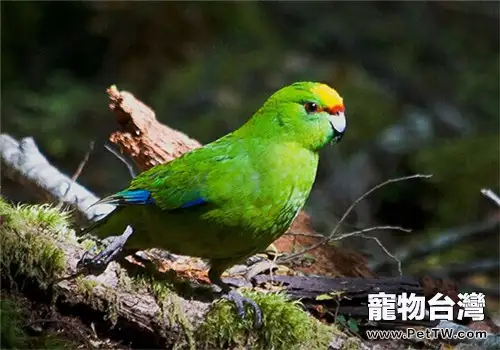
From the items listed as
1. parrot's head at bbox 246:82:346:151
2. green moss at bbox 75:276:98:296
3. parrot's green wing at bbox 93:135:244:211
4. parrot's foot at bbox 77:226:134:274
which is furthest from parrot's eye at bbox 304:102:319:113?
green moss at bbox 75:276:98:296

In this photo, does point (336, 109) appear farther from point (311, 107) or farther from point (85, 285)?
point (85, 285)

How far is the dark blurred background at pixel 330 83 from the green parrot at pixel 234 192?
2.93 meters

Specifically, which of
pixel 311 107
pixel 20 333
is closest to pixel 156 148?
pixel 311 107

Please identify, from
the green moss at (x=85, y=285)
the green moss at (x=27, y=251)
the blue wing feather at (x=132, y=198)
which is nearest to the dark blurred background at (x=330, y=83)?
the blue wing feather at (x=132, y=198)

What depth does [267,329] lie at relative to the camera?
3508 millimetres

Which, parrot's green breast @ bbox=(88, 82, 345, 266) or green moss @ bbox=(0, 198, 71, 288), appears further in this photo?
parrot's green breast @ bbox=(88, 82, 345, 266)

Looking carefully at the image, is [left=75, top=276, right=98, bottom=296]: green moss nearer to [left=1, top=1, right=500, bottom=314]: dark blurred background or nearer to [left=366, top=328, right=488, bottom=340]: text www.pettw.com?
[left=366, top=328, right=488, bottom=340]: text www.pettw.com

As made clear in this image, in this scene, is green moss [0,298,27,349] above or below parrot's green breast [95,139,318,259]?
below

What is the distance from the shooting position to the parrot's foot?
3.35 metres

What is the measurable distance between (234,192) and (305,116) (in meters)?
0.54

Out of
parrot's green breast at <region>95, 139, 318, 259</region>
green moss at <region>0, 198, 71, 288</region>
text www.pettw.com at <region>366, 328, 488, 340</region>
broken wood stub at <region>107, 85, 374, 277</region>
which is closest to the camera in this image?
green moss at <region>0, 198, 71, 288</region>

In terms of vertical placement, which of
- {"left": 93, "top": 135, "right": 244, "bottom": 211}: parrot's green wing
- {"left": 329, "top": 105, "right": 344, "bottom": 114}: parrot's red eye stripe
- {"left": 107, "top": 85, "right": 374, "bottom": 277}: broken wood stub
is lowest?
{"left": 93, "top": 135, "right": 244, "bottom": 211}: parrot's green wing

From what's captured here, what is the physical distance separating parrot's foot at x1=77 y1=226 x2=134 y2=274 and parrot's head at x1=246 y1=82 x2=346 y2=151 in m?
0.79

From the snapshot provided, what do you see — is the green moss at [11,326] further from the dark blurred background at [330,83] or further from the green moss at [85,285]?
the dark blurred background at [330,83]
